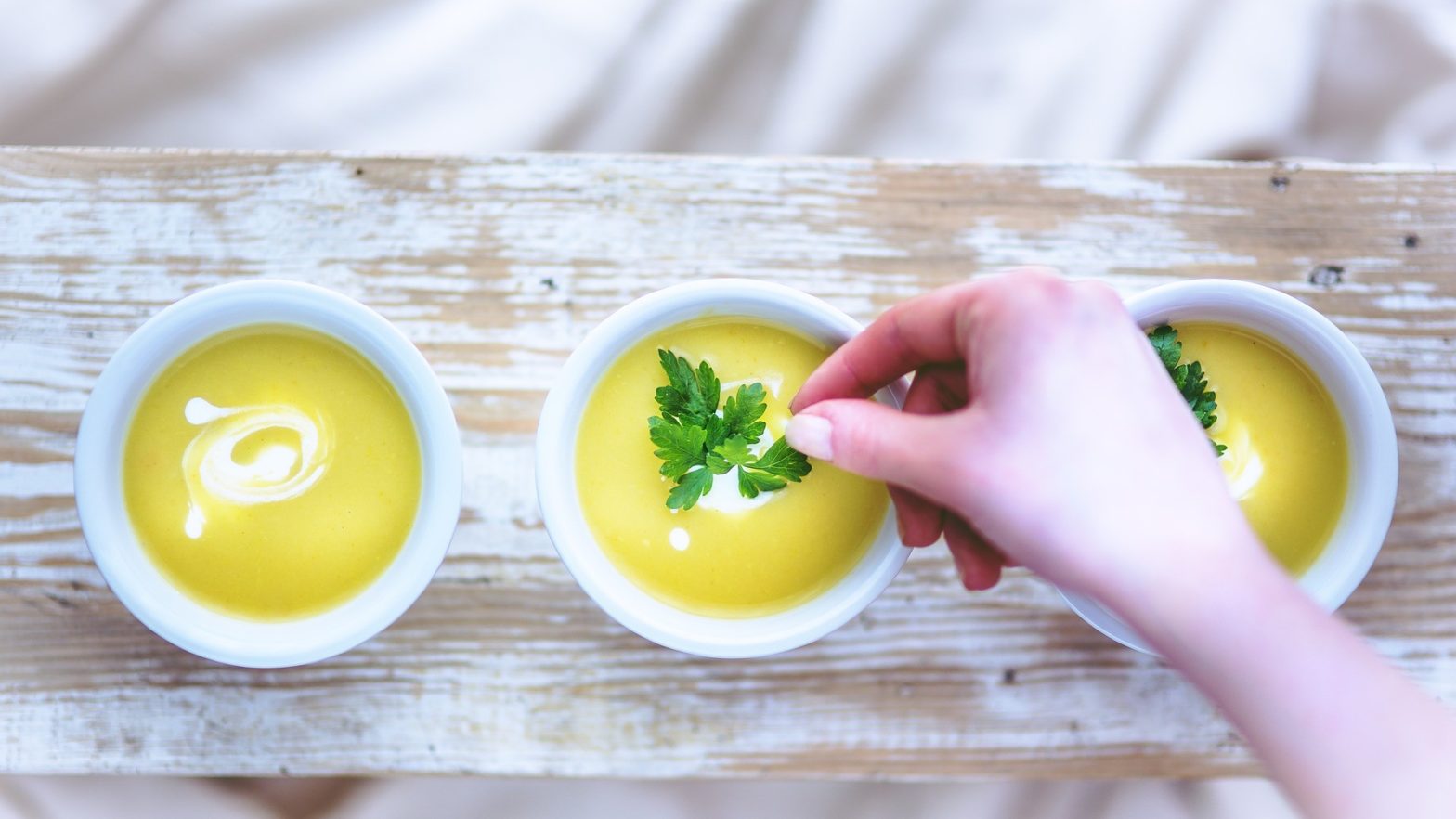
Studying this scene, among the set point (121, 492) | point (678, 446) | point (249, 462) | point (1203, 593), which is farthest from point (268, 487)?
point (1203, 593)

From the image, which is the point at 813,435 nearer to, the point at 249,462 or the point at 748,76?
the point at 249,462

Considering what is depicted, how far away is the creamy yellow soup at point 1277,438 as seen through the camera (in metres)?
1.14

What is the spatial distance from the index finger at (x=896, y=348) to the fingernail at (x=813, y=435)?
0.08 meters

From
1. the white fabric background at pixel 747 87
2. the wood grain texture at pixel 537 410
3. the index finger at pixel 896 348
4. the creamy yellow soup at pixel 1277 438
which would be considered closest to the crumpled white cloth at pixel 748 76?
the white fabric background at pixel 747 87

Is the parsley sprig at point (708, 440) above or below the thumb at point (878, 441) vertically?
above

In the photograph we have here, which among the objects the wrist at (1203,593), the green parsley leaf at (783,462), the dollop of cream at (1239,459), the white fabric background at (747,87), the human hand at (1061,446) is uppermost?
the white fabric background at (747,87)

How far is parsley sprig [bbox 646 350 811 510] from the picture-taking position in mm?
1059

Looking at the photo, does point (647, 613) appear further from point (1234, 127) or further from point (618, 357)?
point (1234, 127)

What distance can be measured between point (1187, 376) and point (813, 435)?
1.41 feet

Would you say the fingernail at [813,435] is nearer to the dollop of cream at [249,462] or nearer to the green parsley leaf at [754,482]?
the green parsley leaf at [754,482]

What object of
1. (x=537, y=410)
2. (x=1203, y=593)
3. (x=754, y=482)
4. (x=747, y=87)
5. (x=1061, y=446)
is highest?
(x=747, y=87)

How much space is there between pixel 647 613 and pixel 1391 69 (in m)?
1.46

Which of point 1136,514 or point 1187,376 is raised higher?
point 1187,376

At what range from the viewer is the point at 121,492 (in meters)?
1.06
